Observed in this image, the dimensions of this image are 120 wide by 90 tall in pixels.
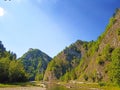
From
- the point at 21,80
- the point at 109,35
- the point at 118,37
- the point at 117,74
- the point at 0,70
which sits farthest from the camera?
the point at 109,35

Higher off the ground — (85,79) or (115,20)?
(115,20)

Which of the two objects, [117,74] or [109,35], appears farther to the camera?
[109,35]

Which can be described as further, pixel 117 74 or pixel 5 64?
pixel 5 64

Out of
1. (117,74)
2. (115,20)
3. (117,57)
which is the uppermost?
(115,20)

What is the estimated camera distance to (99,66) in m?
182

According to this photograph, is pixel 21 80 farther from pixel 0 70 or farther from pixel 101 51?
pixel 101 51

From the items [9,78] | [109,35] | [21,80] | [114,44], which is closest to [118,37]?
[114,44]

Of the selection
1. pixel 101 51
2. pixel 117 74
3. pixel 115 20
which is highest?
pixel 115 20

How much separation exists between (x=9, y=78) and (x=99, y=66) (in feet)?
246

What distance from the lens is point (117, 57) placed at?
85.6 m

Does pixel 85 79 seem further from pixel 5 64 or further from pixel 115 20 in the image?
pixel 5 64

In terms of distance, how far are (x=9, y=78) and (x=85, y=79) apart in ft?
270

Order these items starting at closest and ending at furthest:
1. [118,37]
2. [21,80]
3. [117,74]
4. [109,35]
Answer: [117,74] → [21,80] → [118,37] → [109,35]

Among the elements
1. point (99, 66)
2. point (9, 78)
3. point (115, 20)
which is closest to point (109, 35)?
point (115, 20)
